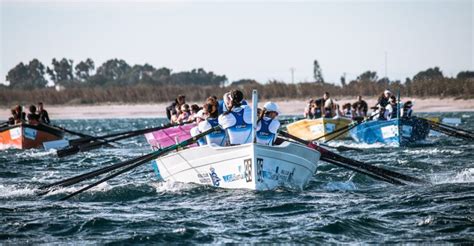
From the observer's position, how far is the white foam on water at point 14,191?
611 inches

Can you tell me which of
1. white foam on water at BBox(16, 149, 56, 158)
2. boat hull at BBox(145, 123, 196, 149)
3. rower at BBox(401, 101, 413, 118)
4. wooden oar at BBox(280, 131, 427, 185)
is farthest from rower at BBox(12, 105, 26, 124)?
wooden oar at BBox(280, 131, 427, 185)

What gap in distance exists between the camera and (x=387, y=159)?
2169 cm

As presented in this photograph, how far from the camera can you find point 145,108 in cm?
7519

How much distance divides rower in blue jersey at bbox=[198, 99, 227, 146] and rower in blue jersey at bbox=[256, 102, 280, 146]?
30.8 inches

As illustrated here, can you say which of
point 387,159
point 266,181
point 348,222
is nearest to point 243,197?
point 266,181

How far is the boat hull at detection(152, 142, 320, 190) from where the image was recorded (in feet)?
45.9

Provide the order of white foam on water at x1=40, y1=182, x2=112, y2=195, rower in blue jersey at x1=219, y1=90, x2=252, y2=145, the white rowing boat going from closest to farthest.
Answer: the white rowing boat, rower in blue jersey at x1=219, y1=90, x2=252, y2=145, white foam on water at x1=40, y1=182, x2=112, y2=195

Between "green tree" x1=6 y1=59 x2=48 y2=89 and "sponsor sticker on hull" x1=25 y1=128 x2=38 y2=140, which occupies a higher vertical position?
"green tree" x1=6 y1=59 x2=48 y2=89

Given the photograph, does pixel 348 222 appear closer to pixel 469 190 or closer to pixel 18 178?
pixel 469 190

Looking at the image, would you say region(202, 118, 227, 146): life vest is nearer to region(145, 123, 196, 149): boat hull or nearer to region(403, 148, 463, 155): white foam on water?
region(145, 123, 196, 149): boat hull

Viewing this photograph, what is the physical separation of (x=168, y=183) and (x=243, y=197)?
2.52 metres

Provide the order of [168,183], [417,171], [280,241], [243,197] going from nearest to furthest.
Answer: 1. [280,241]
2. [243,197]
3. [168,183]
4. [417,171]

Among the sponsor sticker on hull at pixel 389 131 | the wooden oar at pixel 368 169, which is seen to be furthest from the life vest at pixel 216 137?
the sponsor sticker on hull at pixel 389 131

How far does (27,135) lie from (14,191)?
41.4 feet
